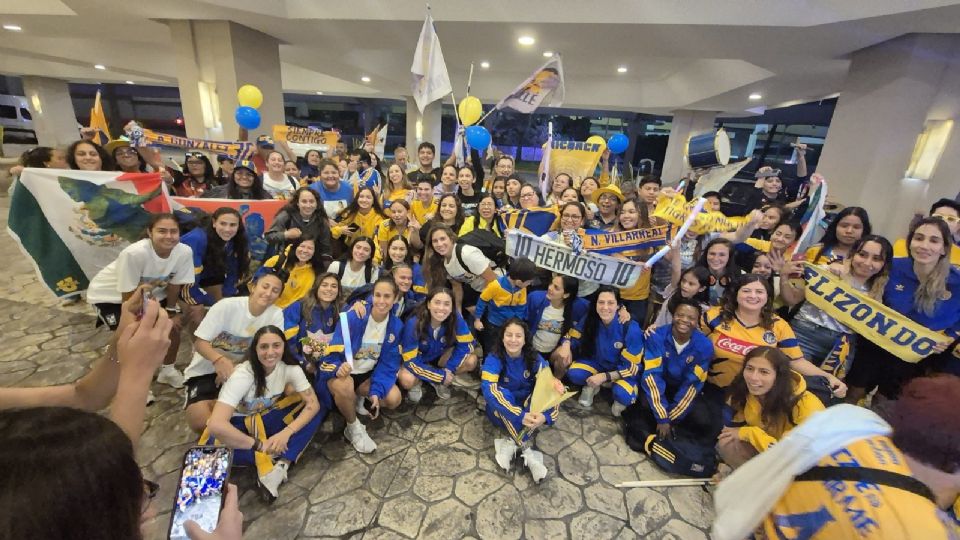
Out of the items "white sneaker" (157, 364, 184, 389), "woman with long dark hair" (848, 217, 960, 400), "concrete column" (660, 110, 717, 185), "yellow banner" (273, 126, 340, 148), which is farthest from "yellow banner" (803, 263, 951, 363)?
"concrete column" (660, 110, 717, 185)

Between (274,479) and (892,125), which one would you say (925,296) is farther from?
(892,125)

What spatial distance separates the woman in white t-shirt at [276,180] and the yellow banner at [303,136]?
3.17m

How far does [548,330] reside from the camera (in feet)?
11.7

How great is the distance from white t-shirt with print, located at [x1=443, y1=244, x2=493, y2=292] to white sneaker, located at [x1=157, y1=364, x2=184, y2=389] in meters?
2.53

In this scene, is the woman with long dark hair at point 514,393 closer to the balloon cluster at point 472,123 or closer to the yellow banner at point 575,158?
the balloon cluster at point 472,123

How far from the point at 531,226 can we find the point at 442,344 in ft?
5.25

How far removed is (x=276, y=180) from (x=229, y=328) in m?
2.85

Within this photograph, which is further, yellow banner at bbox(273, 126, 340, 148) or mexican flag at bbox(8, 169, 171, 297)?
yellow banner at bbox(273, 126, 340, 148)

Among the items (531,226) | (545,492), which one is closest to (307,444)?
(545,492)

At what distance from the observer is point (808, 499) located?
1352 mm

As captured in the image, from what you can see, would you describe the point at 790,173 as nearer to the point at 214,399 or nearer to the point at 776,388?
the point at 776,388

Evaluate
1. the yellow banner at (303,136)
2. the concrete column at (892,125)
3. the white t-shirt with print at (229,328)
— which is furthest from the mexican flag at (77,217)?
the concrete column at (892,125)

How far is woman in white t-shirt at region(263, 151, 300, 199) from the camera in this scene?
4994mm

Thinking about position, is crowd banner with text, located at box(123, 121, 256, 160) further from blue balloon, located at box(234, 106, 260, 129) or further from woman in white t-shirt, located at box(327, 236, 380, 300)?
woman in white t-shirt, located at box(327, 236, 380, 300)
